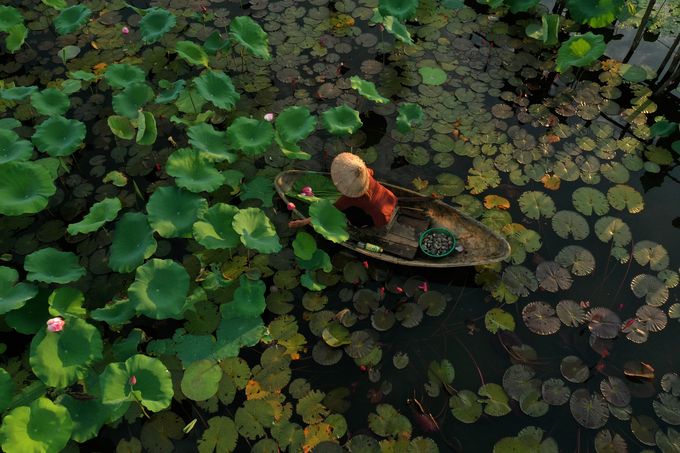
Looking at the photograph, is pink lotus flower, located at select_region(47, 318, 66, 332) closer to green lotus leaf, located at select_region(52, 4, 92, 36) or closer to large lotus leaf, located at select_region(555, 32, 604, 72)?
green lotus leaf, located at select_region(52, 4, 92, 36)

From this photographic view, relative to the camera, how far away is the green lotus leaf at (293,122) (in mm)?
6191

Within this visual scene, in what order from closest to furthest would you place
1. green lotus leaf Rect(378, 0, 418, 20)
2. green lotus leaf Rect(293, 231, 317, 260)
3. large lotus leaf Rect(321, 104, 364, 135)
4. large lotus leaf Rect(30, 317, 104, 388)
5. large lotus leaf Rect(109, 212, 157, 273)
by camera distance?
large lotus leaf Rect(30, 317, 104, 388), large lotus leaf Rect(109, 212, 157, 273), green lotus leaf Rect(293, 231, 317, 260), large lotus leaf Rect(321, 104, 364, 135), green lotus leaf Rect(378, 0, 418, 20)

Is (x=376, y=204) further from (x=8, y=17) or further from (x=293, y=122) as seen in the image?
(x=8, y=17)

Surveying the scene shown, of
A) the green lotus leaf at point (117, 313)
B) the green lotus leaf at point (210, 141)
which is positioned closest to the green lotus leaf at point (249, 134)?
the green lotus leaf at point (210, 141)

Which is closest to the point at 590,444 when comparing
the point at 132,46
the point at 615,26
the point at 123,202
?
the point at 123,202

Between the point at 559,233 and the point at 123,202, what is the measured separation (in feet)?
23.0

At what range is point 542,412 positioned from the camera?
15.9 feet

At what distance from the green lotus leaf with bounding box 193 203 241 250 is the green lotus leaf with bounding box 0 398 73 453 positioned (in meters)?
2.33

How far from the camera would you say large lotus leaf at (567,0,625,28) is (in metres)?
7.64

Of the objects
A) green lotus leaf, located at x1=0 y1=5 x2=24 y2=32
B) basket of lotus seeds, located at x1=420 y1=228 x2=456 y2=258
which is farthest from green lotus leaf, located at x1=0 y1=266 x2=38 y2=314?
green lotus leaf, located at x1=0 y1=5 x2=24 y2=32

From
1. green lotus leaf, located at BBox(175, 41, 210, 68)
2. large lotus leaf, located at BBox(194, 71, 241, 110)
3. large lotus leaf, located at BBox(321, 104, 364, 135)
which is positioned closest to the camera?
large lotus leaf, located at BBox(321, 104, 364, 135)

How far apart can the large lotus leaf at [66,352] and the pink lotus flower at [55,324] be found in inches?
3.9

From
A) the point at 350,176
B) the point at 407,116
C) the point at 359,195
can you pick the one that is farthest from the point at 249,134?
the point at 407,116

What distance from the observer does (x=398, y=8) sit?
774 cm
